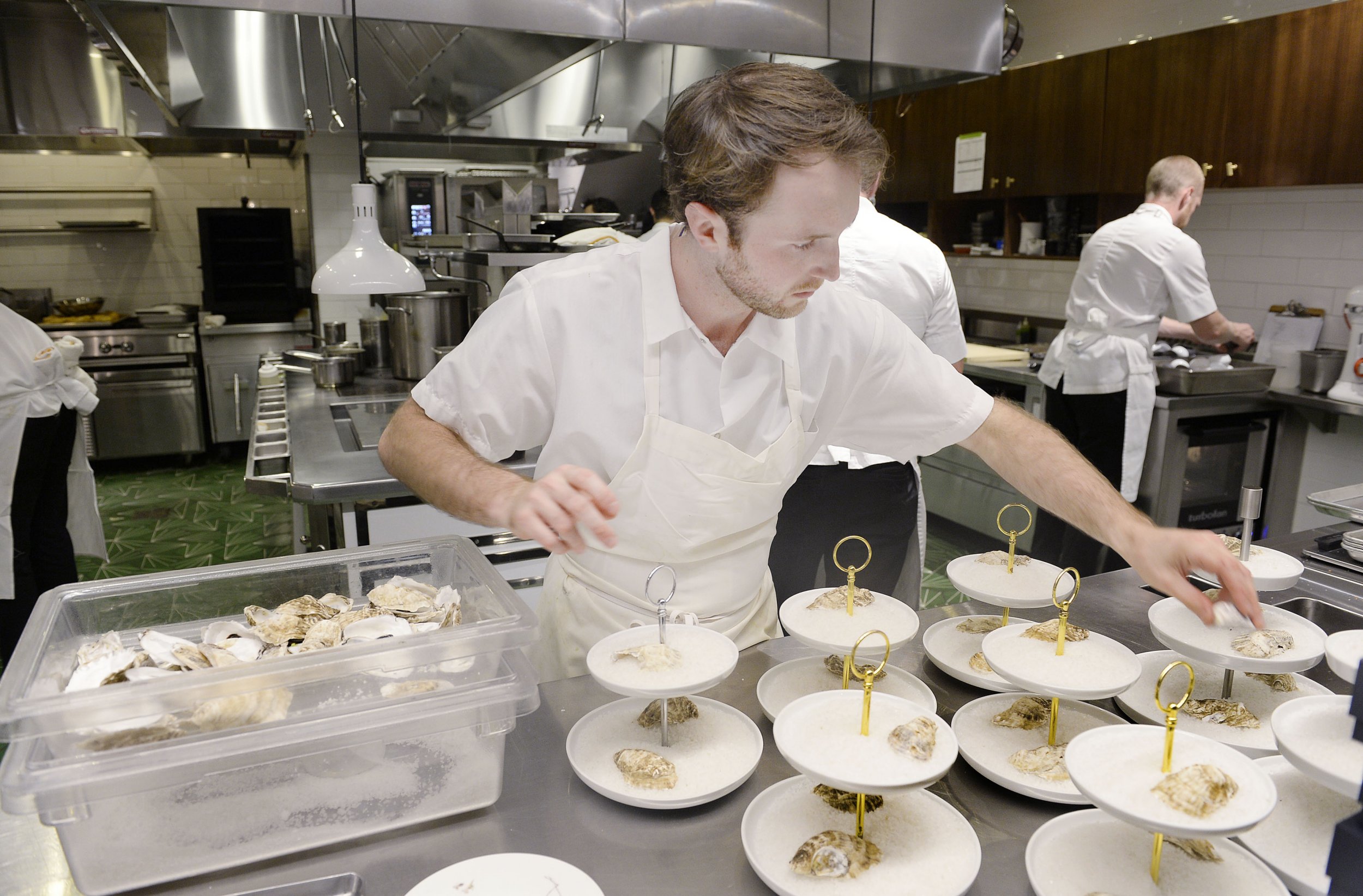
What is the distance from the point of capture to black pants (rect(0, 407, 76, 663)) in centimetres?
338

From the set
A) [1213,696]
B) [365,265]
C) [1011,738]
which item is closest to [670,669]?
[1011,738]

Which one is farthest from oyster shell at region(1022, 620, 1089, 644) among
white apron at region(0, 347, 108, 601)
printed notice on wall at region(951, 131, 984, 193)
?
printed notice on wall at region(951, 131, 984, 193)

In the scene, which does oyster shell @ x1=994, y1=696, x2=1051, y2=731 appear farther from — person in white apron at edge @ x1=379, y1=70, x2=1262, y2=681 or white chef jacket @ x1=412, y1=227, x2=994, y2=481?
white chef jacket @ x1=412, y1=227, x2=994, y2=481

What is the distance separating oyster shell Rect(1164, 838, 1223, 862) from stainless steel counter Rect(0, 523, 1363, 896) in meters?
0.14

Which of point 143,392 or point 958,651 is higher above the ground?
point 958,651

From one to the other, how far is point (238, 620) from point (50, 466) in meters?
A: 3.09

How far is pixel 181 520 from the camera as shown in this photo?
5.50 metres

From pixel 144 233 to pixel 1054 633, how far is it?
25.4 feet

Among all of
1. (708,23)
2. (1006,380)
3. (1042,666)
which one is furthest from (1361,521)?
(1006,380)

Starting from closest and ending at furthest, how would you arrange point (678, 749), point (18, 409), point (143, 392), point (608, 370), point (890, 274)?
1. point (678, 749)
2. point (608, 370)
3. point (890, 274)
4. point (18, 409)
5. point (143, 392)

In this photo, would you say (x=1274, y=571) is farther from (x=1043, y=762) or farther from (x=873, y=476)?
(x=873, y=476)

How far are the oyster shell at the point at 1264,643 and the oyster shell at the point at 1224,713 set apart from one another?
0.35 ft

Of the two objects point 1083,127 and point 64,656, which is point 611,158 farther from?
point 64,656

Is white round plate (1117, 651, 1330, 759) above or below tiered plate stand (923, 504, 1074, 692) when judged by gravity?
below
